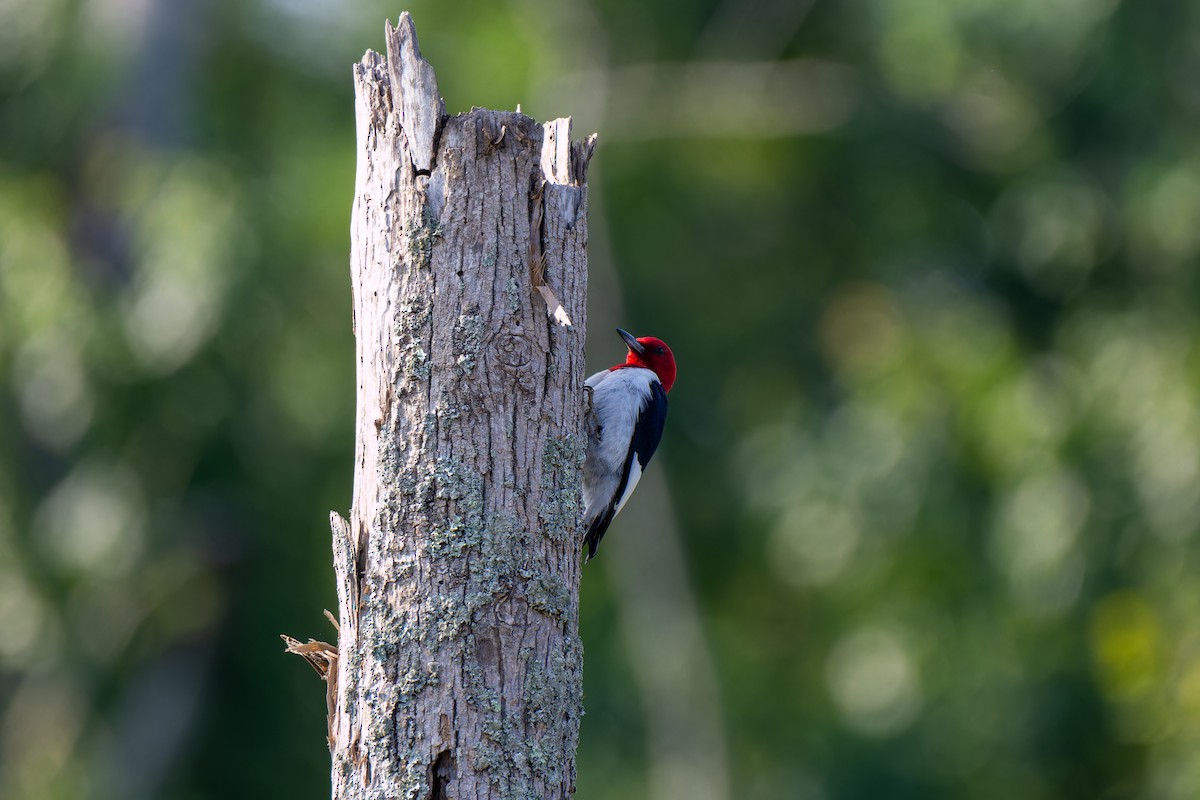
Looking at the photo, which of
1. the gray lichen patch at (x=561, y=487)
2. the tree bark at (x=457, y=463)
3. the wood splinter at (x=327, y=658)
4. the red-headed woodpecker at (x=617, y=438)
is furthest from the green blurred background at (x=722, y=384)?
the gray lichen patch at (x=561, y=487)

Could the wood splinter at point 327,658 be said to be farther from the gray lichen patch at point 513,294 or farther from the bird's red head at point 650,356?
the bird's red head at point 650,356

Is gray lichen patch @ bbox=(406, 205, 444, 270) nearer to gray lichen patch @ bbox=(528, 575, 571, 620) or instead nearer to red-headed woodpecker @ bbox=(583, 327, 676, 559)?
gray lichen patch @ bbox=(528, 575, 571, 620)

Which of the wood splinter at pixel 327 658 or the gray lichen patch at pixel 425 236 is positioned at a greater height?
the gray lichen patch at pixel 425 236

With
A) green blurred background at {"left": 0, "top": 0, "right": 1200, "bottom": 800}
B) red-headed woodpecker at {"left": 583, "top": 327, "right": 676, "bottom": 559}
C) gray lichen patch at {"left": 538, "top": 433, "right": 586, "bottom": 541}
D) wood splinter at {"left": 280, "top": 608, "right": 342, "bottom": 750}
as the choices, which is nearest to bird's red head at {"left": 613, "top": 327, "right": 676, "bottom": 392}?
red-headed woodpecker at {"left": 583, "top": 327, "right": 676, "bottom": 559}

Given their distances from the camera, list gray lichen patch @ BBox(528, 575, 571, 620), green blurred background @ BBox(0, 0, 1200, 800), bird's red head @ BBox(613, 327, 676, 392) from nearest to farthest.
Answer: gray lichen patch @ BBox(528, 575, 571, 620) < bird's red head @ BBox(613, 327, 676, 392) < green blurred background @ BBox(0, 0, 1200, 800)

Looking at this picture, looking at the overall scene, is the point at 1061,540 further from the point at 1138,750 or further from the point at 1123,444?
the point at 1138,750

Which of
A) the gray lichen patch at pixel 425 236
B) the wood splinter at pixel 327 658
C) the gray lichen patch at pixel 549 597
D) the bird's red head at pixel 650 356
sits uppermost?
the bird's red head at pixel 650 356

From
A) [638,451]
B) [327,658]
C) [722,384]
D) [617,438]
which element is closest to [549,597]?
[327,658]

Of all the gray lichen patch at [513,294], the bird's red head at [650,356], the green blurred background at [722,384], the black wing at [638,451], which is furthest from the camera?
the green blurred background at [722,384]

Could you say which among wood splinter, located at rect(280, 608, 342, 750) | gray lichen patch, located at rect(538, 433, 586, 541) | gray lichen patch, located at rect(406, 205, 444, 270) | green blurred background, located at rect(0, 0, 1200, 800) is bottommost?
wood splinter, located at rect(280, 608, 342, 750)

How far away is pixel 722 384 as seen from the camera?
1647 centimetres

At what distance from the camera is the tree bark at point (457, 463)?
351 centimetres

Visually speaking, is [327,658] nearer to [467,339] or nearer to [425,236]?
[467,339]

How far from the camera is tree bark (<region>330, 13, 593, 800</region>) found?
351 centimetres
